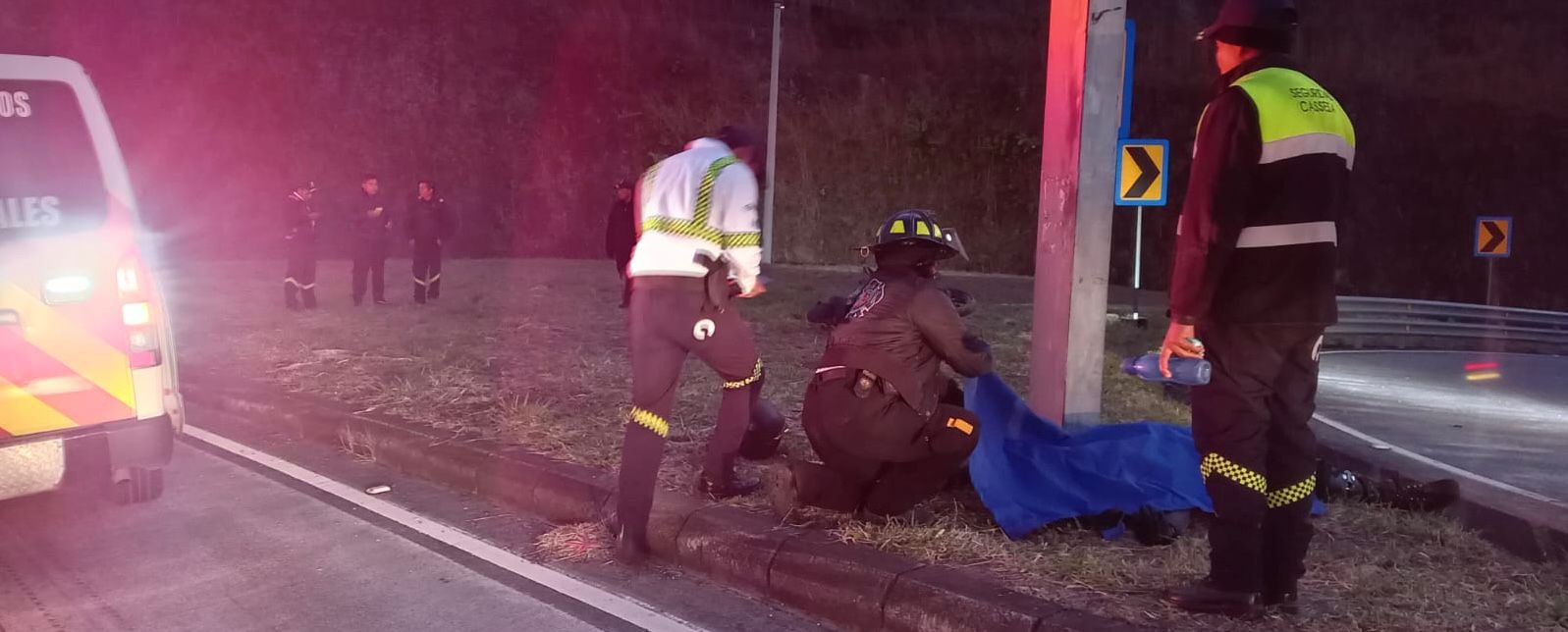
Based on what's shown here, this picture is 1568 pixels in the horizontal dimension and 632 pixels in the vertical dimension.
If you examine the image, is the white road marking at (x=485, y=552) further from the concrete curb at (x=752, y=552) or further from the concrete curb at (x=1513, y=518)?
the concrete curb at (x=1513, y=518)

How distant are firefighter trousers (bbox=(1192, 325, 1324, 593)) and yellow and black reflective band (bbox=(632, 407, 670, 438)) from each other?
1.98 meters

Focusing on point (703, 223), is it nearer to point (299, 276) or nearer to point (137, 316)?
point (137, 316)

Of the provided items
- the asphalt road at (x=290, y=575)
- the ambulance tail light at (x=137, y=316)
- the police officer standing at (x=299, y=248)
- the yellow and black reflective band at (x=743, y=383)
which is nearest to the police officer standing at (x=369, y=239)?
the police officer standing at (x=299, y=248)

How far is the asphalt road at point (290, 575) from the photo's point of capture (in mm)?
4008

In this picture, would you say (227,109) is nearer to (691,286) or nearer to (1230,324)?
(691,286)

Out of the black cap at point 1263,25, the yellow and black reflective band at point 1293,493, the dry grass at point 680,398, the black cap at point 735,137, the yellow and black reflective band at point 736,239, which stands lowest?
the dry grass at point 680,398

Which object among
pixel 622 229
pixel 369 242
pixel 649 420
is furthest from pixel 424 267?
pixel 649 420

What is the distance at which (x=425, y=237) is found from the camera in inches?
555

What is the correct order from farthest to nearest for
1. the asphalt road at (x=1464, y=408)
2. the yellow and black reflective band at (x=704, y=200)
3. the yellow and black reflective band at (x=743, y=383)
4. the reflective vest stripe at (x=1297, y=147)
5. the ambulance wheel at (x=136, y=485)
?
the asphalt road at (x=1464, y=408) → the ambulance wheel at (x=136, y=485) → the yellow and black reflective band at (x=743, y=383) → the yellow and black reflective band at (x=704, y=200) → the reflective vest stripe at (x=1297, y=147)

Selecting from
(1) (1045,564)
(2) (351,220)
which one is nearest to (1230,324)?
(1) (1045,564)

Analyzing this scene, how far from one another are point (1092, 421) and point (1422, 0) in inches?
967

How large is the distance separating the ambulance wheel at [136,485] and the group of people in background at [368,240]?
830 centimetres

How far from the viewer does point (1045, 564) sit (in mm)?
4020

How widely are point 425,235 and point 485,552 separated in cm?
1004
